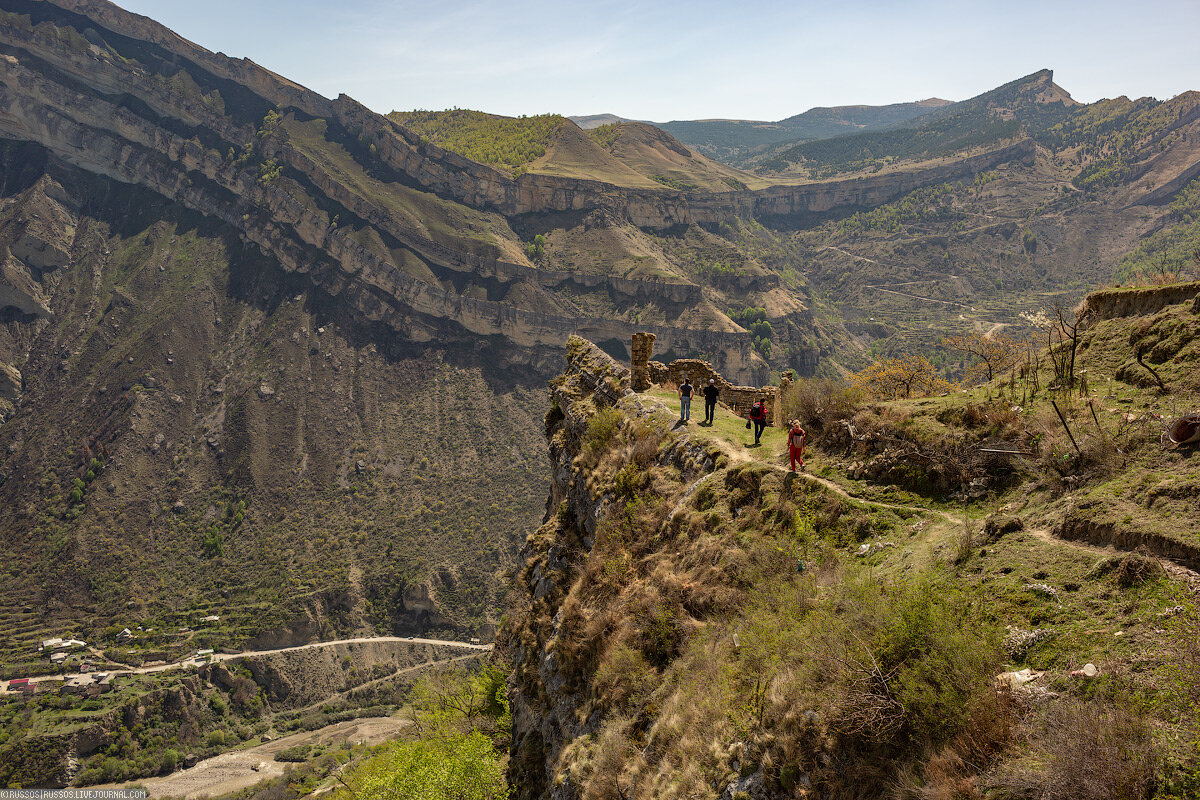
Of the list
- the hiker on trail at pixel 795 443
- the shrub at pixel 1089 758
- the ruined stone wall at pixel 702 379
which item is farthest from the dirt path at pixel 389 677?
the shrub at pixel 1089 758

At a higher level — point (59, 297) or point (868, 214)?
point (868, 214)

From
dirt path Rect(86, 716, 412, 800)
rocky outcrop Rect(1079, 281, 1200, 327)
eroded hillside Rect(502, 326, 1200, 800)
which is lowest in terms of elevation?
dirt path Rect(86, 716, 412, 800)

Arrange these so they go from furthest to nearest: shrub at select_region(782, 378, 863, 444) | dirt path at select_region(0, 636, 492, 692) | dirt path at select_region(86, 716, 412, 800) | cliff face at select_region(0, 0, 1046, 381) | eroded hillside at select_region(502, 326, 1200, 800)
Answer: cliff face at select_region(0, 0, 1046, 381)
dirt path at select_region(0, 636, 492, 692)
dirt path at select_region(86, 716, 412, 800)
shrub at select_region(782, 378, 863, 444)
eroded hillside at select_region(502, 326, 1200, 800)

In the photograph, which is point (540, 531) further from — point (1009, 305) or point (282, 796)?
point (1009, 305)

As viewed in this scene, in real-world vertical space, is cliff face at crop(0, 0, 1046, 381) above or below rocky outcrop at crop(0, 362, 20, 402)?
above

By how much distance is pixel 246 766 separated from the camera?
5875 centimetres

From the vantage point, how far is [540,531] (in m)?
22.3

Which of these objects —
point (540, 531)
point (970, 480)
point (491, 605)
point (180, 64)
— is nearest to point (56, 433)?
point (491, 605)

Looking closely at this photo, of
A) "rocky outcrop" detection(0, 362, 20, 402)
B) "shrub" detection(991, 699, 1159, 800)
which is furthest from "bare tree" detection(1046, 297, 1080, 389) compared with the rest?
"rocky outcrop" detection(0, 362, 20, 402)

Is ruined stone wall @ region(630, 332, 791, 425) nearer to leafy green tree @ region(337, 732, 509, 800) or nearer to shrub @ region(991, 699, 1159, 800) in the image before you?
leafy green tree @ region(337, 732, 509, 800)

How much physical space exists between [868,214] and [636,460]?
672 feet

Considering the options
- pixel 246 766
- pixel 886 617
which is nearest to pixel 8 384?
pixel 246 766

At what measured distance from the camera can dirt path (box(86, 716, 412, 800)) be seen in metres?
55.8

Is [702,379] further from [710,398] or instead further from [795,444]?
[795,444]
